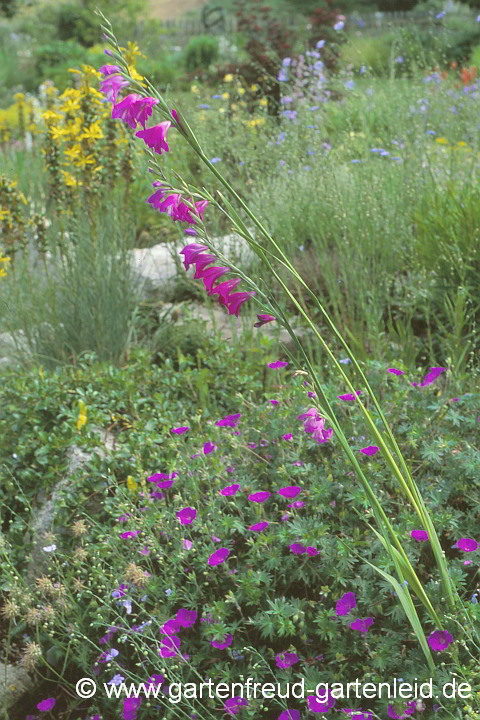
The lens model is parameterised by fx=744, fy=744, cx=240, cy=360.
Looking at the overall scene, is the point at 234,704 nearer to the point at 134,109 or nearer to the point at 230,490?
the point at 230,490

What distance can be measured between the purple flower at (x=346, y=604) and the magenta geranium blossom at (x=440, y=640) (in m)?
0.22

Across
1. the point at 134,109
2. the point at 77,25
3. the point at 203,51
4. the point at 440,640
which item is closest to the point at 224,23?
the point at 77,25

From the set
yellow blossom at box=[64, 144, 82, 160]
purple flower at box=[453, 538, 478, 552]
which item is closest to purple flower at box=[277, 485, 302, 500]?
purple flower at box=[453, 538, 478, 552]

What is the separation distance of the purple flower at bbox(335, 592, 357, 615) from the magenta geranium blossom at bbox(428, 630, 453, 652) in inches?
8.8

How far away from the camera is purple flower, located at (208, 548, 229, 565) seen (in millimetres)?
1946

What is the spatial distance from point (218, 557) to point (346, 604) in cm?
35

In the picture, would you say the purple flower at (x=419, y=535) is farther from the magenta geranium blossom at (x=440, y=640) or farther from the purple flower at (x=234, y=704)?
the purple flower at (x=234, y=704)

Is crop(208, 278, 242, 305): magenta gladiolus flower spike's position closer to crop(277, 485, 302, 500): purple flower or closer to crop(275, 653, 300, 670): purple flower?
crop(277, 485, 302, 500): purple flower

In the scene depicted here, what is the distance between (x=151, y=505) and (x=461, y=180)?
339 cm

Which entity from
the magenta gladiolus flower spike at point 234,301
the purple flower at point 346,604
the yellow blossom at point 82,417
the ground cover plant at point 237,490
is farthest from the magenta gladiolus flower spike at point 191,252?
the yellow blossom at point 82,417

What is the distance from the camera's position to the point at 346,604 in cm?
184

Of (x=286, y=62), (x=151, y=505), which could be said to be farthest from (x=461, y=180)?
(x=151, y=505)

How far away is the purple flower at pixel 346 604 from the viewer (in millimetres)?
1825

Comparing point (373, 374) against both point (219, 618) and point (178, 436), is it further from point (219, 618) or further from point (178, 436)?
point (219, 618)
